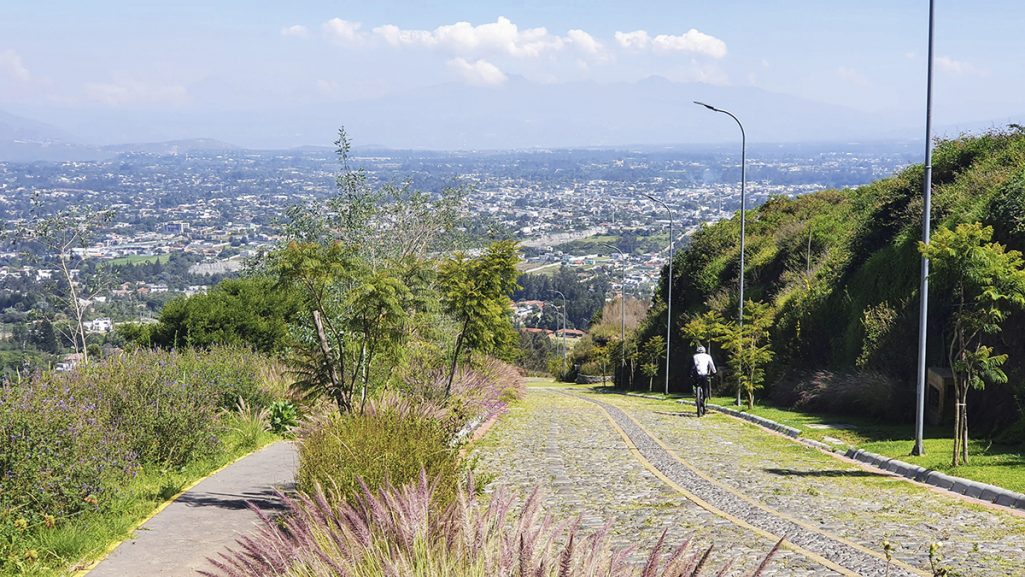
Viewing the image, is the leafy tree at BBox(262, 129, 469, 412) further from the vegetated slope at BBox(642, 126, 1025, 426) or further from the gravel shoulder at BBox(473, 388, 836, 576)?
the vegetated slope at BBox(642, 126, 1025, 426)

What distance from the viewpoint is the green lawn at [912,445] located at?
47.2 ft

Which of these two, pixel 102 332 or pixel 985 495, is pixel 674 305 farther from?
pixel 985 495

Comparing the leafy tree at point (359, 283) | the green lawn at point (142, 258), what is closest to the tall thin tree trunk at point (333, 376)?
the leafy tree at point (359, 283)

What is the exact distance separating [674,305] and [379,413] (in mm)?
47374

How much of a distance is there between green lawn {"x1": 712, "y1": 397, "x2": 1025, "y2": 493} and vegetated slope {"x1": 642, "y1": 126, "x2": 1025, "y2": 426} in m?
1.11

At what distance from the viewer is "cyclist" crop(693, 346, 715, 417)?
26438mm

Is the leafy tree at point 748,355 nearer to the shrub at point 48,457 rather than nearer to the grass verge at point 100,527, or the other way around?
the grass verge at point 100,527

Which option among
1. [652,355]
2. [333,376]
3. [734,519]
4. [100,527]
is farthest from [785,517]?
[652,355]

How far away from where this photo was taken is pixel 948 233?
49.9 feet

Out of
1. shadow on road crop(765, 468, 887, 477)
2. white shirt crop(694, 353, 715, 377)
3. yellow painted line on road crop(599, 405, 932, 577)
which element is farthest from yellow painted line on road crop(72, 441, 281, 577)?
white shirt crop(694, 353, 715, 377)

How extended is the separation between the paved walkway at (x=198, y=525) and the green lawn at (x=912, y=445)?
29.1 feet

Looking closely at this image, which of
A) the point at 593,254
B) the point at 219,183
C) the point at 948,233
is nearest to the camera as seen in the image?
the point at 948,233

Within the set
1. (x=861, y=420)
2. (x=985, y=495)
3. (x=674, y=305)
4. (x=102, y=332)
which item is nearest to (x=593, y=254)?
(x=674, y=305)

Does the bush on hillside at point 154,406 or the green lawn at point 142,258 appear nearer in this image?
the bush on hillside at point 154,406
